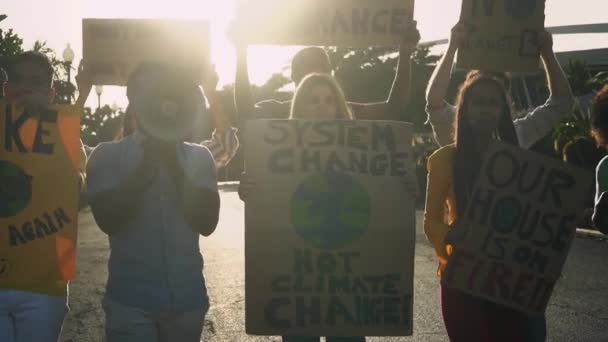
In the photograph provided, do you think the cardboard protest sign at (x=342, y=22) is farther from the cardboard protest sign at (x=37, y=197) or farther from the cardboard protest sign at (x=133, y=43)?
the cardboard protest sign at (x=37, y=197)

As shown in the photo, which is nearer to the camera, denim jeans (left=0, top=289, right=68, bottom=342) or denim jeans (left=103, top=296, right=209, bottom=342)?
denim jeans (left=103, top=296, right=209, bottom=342)

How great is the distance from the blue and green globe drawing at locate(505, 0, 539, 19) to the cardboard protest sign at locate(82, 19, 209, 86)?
5.12ft

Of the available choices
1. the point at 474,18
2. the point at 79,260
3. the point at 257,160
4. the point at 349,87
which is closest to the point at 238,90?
the point at 257,160

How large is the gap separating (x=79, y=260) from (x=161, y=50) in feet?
23.9

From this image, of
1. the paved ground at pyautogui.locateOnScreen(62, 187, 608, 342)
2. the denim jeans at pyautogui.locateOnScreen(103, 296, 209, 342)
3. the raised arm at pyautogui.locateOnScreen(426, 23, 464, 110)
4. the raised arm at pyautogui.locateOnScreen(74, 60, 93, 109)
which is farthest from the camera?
the paved ground at pyautogui.locateOnScreen(62, 187, 608, 342)

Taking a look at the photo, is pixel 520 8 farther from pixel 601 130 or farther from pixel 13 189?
pixel 13 189

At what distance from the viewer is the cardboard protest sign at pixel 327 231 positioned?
3967 millimetres

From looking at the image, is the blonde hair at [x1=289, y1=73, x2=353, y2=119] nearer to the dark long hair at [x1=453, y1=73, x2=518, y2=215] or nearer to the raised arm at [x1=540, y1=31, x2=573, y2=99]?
the dark long hair at [x1=453, y1=73, x2=518, y2=215]

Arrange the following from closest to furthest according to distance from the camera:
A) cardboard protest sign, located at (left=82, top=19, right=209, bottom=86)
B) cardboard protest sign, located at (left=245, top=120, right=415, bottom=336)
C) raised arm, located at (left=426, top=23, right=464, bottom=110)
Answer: cardboard protest sign, located at (left=245, top=120, right=415, bottom=336) → raised arm, located at (left=426, top=23, right=464, bottom=110) → cardboard protest sign, located at (left=82, top=19, right=209, bottom=86)

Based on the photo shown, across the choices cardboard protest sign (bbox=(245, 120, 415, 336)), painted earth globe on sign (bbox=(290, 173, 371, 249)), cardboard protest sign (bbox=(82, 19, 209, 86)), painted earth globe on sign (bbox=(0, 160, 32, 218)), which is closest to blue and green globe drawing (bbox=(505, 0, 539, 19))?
cardboard protest sign (bbox=(245, 120, 415, 336))

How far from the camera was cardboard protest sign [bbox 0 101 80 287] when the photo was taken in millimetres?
3725

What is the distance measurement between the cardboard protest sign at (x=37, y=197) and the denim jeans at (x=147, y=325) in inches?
18.7

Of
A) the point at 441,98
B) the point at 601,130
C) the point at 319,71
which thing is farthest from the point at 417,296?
the point at 601,130

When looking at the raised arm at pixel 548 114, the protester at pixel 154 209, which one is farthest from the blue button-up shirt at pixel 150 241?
Answer: the raised arm at pixel 548 114
